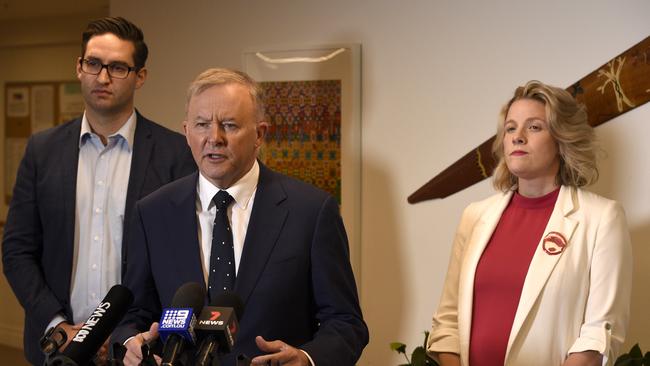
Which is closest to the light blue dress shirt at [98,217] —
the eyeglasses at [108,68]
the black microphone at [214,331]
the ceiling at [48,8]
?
the eyeglasses at [108,68]

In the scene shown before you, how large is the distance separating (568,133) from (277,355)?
4.45 ft

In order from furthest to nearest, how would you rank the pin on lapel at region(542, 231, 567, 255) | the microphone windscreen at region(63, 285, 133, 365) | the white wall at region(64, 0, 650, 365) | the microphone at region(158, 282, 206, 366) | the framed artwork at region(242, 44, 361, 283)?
the framed artwork at region(242, 44, 361, 283)
the white wall at region(64, 0, 650, 365)
the pin on lapel at region(542, 231, 567, 255)
the microphone windscreen at region(63, 285, 133, 365)
the microphone at region(158, 282, 206, 366)

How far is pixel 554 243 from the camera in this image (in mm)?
2473

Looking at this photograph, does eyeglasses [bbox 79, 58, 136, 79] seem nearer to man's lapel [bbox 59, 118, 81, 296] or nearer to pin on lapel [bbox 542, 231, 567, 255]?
man's lapel [bbox 59, 118, 81, 296]

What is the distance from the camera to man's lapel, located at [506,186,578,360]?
2.42 metres

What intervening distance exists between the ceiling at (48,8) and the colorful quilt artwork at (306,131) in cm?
259

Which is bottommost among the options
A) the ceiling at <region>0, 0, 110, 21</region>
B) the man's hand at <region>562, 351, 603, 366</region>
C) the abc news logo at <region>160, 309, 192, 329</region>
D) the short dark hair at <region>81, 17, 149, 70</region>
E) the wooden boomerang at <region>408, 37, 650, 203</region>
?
the man's hand at <region>562, 351, 603, 366</region>

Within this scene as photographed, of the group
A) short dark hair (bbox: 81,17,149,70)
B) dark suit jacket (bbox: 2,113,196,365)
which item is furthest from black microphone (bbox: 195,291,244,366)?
short dark hair (bbox: 81,17,149,70)

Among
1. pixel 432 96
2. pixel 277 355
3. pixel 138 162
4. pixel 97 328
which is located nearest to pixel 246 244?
pixel 277 355

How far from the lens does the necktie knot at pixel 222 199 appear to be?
79.7 inches

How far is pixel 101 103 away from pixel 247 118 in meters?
0.80

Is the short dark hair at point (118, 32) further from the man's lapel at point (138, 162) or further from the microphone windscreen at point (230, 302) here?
the microphone windscreen at point (230, 302)

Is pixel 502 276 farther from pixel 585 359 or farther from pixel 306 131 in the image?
pixel 306 131

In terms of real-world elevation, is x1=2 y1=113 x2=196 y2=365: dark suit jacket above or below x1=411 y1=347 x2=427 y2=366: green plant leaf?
above
